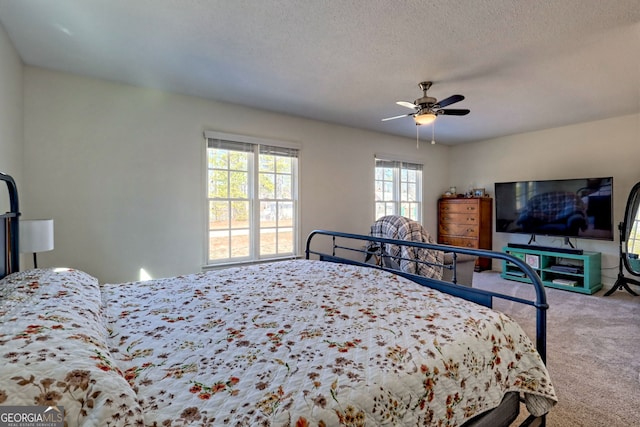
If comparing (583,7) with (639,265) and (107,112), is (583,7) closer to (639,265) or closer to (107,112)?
(639,265)

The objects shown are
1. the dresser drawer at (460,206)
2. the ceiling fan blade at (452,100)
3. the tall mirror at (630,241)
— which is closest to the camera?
the ceiling fan blade at (452,100)

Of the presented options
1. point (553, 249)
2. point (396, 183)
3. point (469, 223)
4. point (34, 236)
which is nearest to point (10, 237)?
point (34, 236)

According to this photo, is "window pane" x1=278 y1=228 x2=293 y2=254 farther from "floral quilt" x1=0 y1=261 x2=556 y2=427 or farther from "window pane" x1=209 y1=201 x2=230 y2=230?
"floral quilt" x1=0 y1=261 x2=556 y2=427

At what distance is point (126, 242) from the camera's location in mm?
3303

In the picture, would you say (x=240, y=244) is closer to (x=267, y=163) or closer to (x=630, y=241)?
(x=267, y=163)

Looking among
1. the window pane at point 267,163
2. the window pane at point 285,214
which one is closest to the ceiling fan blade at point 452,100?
the window pane at point 267,163

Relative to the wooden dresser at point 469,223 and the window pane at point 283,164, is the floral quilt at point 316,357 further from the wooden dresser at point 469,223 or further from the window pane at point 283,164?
the wooden dresser at point 469,223

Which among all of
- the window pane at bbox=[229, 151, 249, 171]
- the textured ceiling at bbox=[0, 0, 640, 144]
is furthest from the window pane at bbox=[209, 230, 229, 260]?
the textured ceiling at bbox=[0, 0, 640, 144]

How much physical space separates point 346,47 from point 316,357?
2.35 m

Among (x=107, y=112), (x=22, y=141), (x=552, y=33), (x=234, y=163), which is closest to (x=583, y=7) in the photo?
(x=552, y=33)

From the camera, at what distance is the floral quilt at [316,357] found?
894 millimetres

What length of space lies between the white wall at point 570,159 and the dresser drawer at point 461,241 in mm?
555

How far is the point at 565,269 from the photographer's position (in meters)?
4.53

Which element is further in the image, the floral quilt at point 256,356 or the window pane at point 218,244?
the window pane at point 218,244
